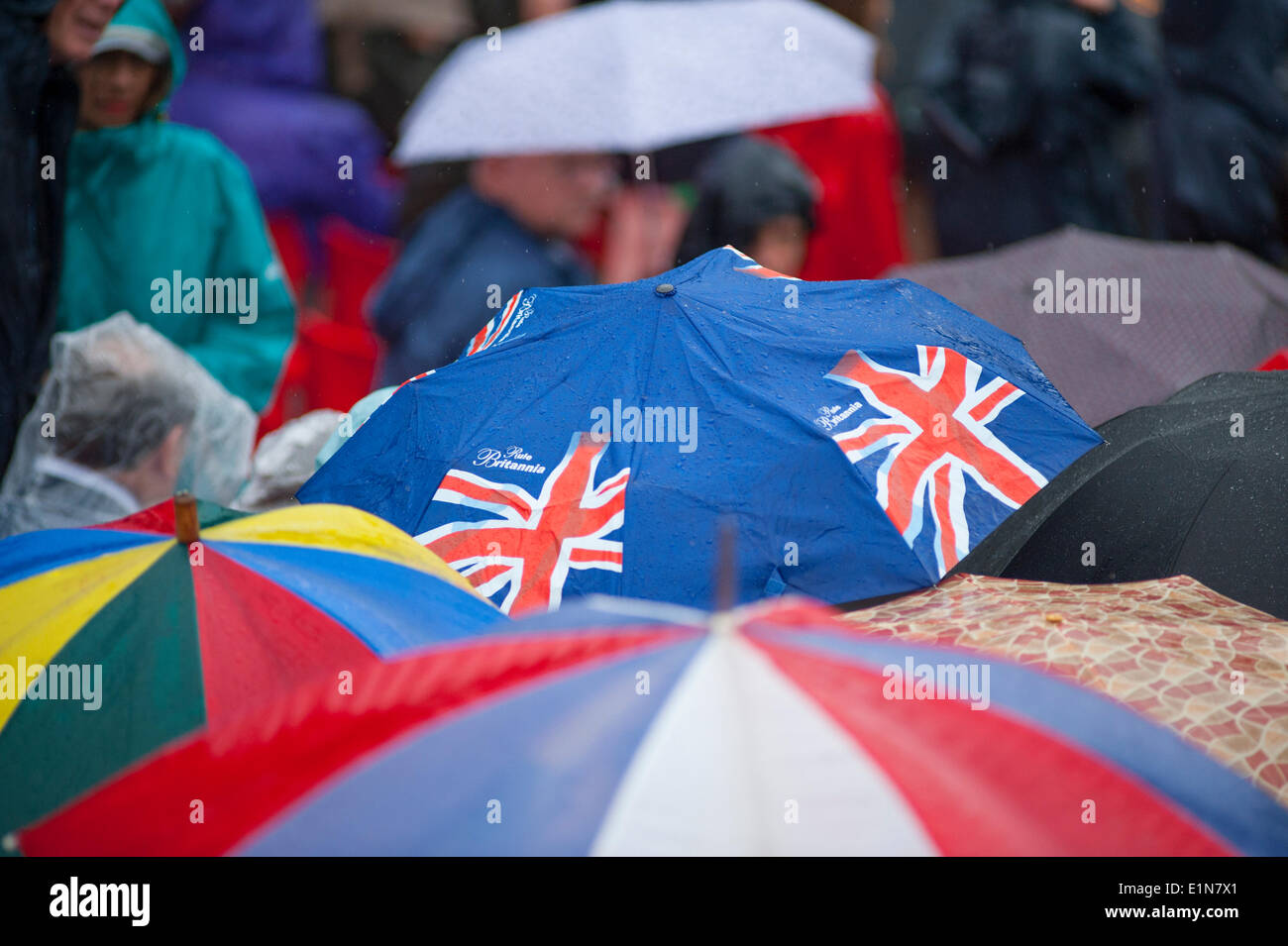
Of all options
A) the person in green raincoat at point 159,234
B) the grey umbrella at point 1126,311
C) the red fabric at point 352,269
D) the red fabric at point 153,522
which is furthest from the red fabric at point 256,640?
the red fabric at point 352,269

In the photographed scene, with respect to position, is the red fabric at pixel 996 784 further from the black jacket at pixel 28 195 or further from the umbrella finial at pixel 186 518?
the black jacket at pixel 28 195

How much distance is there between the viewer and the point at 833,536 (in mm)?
3195

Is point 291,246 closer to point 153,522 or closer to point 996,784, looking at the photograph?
point 153,522

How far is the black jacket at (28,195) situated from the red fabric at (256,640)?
1.92 metres

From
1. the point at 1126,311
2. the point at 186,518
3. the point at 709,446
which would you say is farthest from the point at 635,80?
the point at 186,518

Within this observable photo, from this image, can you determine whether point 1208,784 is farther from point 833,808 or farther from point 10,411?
point 10,411

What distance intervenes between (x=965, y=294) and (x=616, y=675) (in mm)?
3369

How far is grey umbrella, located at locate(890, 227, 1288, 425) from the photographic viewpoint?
4.67 m

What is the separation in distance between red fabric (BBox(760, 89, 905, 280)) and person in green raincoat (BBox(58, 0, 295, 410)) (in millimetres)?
2825

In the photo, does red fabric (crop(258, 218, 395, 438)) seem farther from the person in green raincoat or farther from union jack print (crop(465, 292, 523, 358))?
union jack print (crop(465, 292, 523, 358))

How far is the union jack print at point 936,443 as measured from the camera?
3.24m

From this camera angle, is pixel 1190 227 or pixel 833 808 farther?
pixel 1190 227
